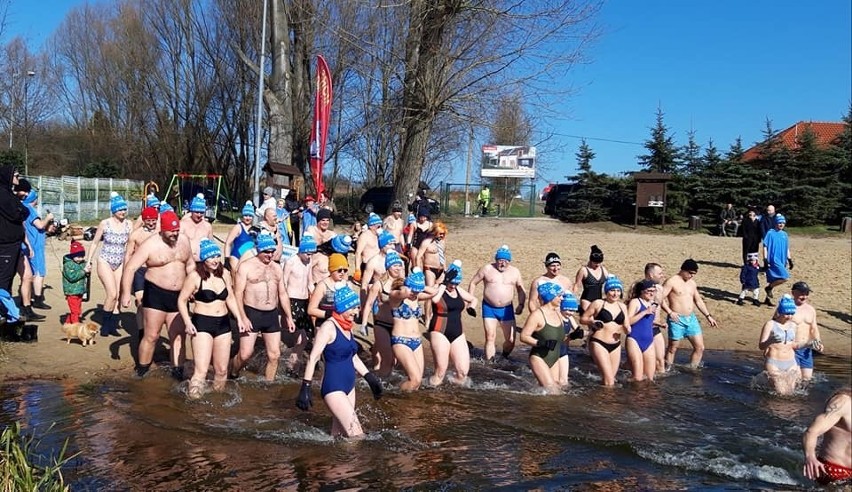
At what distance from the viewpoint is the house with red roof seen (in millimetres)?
27472

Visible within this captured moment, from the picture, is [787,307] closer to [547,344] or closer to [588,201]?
[547,344]

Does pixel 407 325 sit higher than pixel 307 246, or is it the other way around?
pixel 307 246

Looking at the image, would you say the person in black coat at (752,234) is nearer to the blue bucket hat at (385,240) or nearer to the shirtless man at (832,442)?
the blue bucket hat at (385,240)

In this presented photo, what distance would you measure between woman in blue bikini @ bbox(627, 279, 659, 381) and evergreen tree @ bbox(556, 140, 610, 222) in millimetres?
17612

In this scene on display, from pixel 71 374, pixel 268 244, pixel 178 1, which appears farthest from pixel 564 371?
pixel 178 1

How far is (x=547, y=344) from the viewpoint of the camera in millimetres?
7855

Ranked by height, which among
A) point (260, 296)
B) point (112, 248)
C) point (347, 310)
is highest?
point (112, 248)

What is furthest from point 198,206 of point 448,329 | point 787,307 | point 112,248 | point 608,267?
point 608,267

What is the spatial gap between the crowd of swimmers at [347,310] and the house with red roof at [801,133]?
2077 cm

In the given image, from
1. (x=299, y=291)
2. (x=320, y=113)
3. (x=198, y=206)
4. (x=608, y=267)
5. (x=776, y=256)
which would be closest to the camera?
(x=299, y=291)

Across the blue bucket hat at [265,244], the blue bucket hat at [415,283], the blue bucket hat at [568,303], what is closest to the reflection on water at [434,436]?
the blue bucket hat at [568,303]

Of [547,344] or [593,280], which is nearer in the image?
[547,344]

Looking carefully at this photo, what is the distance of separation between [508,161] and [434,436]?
2677 centimetres

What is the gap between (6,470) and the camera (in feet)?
12.6
